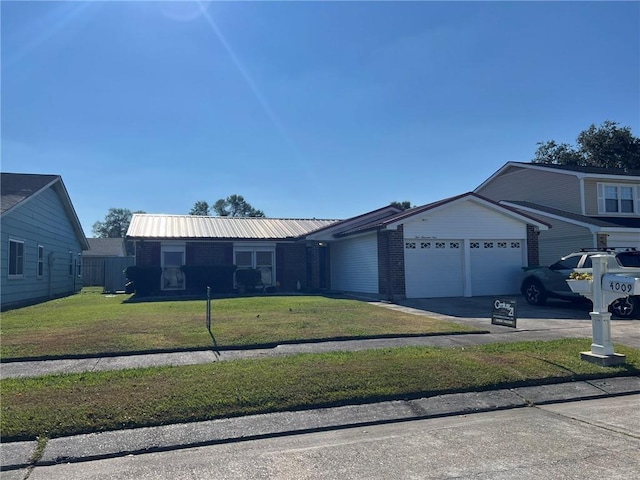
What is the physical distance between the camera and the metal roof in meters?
22.2

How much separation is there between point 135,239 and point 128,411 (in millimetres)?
16942

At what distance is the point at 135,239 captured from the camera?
69.2 ft

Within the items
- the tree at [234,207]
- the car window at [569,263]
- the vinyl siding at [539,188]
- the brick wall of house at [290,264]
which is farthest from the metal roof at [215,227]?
the tree at [234,207]

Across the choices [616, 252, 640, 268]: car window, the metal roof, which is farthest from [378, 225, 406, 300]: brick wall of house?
[616, 252, 640, 268]: car window

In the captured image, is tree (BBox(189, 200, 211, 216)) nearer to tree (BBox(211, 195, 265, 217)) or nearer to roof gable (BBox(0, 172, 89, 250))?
tree (BBox(211, 195, 265, 217))

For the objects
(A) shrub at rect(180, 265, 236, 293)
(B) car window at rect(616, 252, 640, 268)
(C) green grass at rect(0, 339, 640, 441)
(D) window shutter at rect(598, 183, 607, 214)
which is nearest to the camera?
(C) green grass at rect(0, 339, 640, 441)

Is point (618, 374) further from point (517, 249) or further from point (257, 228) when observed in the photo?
point (257, 228)

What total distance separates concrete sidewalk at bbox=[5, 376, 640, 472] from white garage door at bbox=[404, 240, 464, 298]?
1072 centimetres

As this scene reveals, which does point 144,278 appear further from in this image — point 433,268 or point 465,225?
point 465,225

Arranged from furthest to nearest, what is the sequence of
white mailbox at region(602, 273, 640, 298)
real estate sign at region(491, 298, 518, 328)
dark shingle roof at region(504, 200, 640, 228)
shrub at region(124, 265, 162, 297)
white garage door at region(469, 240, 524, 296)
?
dark shingle roof at region(504, 200, 640, 228)
shrub at region(124, 265, 162, 297)
white garage door at region(469, 240, 524, 296)
real estate sign at region(491, 298, 518, 328)
white mailbox at region(602, 273, 640, 298)

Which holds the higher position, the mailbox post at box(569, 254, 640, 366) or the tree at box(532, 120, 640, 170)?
the tree at box(532, 120, 640, 170)

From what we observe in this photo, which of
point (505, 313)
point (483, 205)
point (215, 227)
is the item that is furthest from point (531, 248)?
point (215, 227)

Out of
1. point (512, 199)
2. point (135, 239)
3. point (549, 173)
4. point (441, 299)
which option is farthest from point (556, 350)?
point (512, 199)

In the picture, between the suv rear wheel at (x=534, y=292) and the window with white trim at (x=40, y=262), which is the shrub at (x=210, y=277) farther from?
the suv rear wheel at (x=534, y=292)
